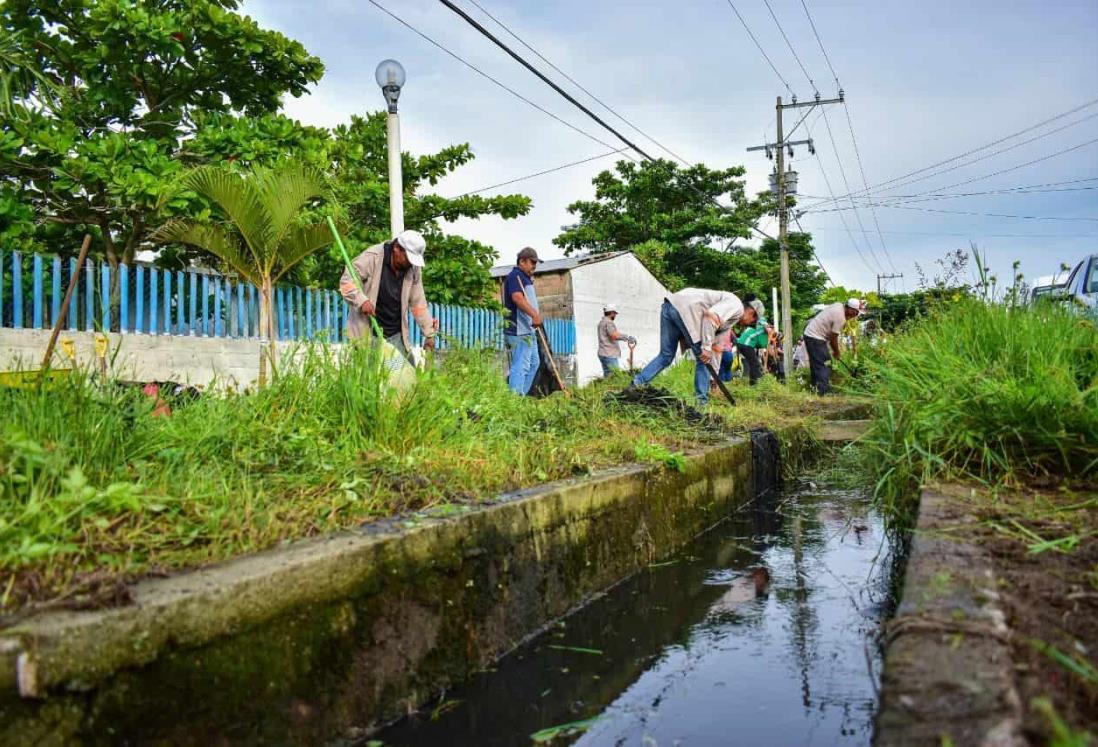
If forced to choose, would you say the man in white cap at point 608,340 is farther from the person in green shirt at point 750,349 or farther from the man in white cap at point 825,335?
the man in white cap at point 825,335

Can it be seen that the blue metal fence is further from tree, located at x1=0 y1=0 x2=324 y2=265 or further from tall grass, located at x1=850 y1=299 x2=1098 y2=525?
tall grass, located at x1=850 y1=299 x2=1098 y2=525

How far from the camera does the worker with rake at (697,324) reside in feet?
27.0

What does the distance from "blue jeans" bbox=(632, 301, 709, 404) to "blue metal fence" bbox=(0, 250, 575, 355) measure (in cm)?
169

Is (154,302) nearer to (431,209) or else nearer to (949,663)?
(431,209)

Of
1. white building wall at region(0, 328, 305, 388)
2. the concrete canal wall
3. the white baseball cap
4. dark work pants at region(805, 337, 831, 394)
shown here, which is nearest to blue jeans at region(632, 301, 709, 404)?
the white baseball cap

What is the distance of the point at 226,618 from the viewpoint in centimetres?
187

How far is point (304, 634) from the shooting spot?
2.07 metres

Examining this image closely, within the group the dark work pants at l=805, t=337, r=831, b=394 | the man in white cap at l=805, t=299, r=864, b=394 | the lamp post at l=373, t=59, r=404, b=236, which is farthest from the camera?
the dark work pants at l=805, t=337, r=831, b=394

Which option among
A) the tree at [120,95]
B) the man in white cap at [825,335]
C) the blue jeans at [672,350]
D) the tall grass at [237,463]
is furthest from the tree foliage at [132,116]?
the man in white cap at [825,335]

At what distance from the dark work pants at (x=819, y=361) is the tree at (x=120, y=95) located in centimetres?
797

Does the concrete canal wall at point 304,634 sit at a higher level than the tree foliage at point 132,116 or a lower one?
lower

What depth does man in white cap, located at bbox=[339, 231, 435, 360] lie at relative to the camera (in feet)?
18.1

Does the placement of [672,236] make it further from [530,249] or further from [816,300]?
[530,249]

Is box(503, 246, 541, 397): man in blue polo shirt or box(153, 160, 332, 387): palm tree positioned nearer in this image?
box(503, 246, 541, 397): man in blue polo shirt
